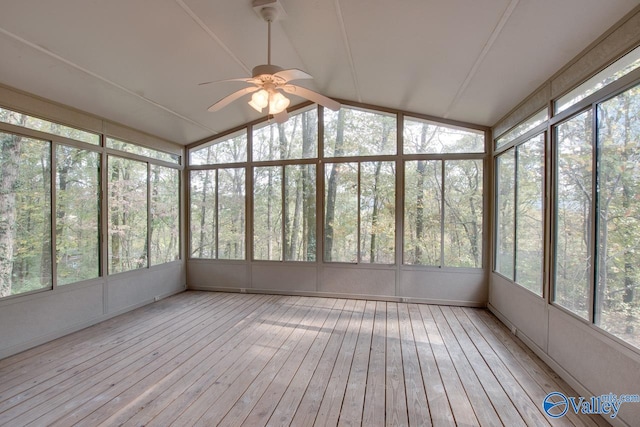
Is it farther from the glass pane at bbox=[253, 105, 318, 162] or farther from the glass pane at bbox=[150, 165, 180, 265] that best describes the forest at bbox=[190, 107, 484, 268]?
the glass pane at bbox=[150, 165, 180, 265]

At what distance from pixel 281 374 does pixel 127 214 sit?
11.1 feet

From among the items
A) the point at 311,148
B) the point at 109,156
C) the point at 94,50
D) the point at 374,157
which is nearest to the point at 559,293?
the point at 374,157

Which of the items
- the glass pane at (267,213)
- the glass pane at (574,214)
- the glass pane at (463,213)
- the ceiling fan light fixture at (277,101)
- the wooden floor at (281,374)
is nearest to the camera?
the wooden floor at (281,374)

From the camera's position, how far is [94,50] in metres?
2.72

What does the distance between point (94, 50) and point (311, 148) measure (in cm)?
309

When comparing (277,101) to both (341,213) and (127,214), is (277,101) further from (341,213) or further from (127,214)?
(127,214)

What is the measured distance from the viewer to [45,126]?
3281 mm

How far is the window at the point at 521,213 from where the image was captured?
3.09 meters

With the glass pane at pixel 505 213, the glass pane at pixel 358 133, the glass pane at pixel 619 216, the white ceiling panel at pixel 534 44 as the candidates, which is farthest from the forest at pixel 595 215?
the glass pane at pixel 358 133

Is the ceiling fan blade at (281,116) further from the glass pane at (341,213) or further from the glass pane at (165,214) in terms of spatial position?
the glass pane at (165,214)

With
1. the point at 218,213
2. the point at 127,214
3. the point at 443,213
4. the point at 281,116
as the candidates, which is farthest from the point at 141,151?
the point at 443,213

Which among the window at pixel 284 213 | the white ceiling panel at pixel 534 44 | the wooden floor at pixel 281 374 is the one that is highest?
the white ceiling panel at pixel 534 44

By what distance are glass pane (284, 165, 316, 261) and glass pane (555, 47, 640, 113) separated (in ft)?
11.1

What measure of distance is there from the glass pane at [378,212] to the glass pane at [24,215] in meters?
4.12
